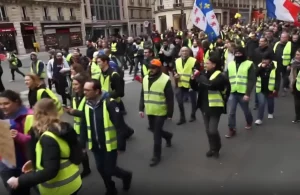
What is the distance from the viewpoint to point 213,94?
190 inches

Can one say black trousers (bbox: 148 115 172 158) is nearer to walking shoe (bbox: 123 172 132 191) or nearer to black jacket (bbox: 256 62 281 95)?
walking shoe (bbox: 123 172 132 191)

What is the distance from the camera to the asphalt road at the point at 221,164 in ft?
13.3

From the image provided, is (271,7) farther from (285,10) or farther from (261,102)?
(261,102)

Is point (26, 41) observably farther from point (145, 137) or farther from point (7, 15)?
point (145, 137)

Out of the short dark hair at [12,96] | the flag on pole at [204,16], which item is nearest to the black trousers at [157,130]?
the short dark hair at [12,96]

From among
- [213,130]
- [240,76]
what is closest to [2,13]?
[240,76]

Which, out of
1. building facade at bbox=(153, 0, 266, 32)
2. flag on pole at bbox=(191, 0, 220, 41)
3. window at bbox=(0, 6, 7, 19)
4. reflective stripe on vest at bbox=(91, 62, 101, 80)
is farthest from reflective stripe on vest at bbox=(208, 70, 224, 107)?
building facade at bbox=(153, 0, 266, 32)

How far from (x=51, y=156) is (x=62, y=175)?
0.97ft

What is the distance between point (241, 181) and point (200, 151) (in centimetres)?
116

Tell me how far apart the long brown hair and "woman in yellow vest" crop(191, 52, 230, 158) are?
9.05ft

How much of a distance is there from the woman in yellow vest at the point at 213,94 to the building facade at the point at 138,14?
58000 mm

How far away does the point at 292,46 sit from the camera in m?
8.20

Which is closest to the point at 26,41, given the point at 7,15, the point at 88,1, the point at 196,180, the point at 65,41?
the point at 7,15

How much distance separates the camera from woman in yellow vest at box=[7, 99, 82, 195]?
2.42 meters
